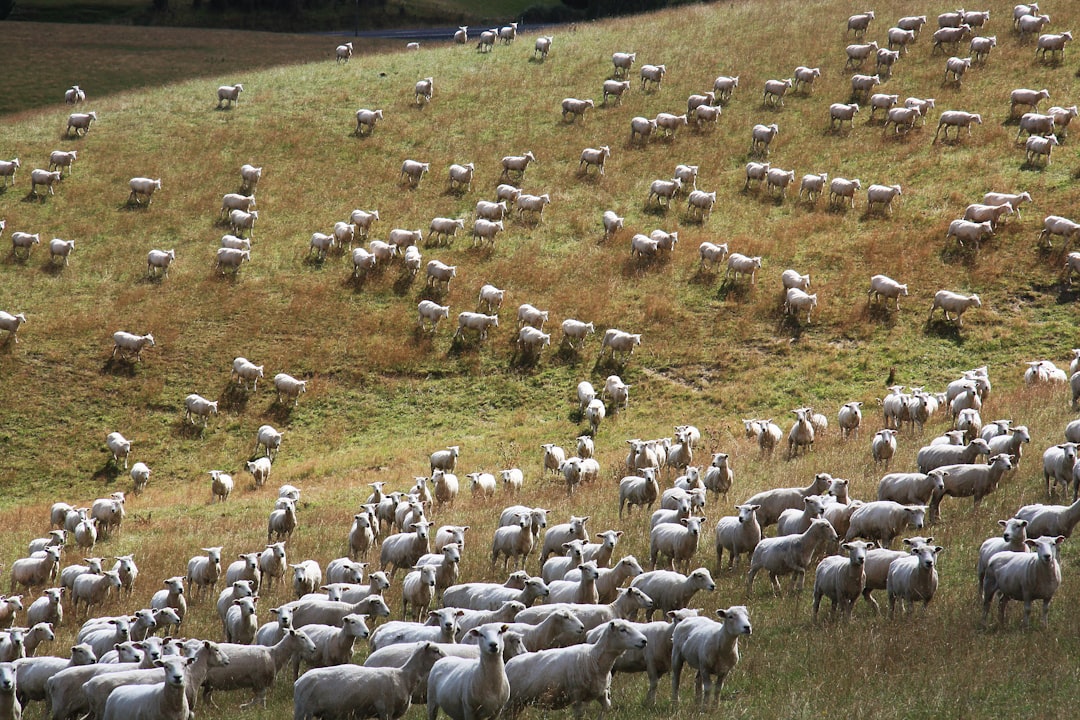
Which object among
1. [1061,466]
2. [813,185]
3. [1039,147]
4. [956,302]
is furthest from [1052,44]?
[1061,466]

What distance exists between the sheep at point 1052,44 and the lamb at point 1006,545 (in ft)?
133

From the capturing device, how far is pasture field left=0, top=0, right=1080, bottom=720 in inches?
993


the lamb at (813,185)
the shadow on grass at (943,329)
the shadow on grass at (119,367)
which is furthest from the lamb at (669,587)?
the lamb at (813,185)

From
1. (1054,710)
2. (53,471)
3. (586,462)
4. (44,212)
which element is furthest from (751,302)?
(44,212)

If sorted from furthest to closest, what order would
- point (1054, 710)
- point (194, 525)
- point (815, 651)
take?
1. point (194, 525)
2. point (815, 651)
3. point (1054, 710)

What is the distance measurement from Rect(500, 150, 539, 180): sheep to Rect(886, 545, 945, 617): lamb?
33.8m

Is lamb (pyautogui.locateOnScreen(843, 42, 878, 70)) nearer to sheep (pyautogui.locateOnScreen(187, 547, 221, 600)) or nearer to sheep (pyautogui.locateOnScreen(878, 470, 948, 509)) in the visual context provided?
sheep (pyautogui.locateOnScreen(878, 470, 948, 509))

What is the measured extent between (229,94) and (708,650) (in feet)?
163

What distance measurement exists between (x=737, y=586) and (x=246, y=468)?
795 inches

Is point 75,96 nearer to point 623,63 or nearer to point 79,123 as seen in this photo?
point 79,123

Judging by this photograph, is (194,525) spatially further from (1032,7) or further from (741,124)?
(1032,7)

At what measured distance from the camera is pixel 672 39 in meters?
57.2

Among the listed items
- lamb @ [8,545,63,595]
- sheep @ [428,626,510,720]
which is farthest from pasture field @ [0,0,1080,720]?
sheep @ [428,626,510,720]

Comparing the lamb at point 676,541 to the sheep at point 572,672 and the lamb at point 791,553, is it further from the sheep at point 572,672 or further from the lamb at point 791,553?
the sheep at point 572,672
